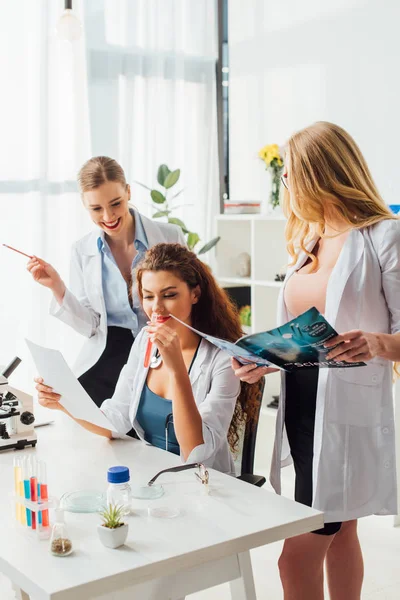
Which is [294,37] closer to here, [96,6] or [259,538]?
[96,6]

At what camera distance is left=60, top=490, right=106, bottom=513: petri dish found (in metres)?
1.59

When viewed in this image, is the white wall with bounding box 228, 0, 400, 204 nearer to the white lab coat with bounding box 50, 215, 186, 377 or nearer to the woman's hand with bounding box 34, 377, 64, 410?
the white lab coat with bounding box 50, 215, 186, 377

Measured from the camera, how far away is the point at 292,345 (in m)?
1.58

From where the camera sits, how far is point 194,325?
90.5 inches

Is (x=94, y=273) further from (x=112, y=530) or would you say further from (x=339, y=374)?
(x=112, y=530)

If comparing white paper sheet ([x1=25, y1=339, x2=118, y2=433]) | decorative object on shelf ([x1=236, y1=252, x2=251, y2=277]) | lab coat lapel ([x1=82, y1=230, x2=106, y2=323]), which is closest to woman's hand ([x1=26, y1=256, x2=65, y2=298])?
lab coat lapel ([x1=82, y1=230, x2=106, y2=323])

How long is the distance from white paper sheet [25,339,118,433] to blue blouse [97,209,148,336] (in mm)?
940

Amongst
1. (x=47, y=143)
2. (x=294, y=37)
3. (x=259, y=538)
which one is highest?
(x=294, y=37)

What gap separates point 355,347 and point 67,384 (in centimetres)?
73

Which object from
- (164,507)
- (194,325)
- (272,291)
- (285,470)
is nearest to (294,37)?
(272,291)

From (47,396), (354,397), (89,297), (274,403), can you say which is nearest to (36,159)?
(89,297)

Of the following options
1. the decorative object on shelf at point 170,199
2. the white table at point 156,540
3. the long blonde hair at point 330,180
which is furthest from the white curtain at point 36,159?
the long blonde hair at point 330,180

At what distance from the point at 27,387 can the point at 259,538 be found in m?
2.91

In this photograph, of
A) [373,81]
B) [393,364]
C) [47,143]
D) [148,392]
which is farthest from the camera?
[47,143]
